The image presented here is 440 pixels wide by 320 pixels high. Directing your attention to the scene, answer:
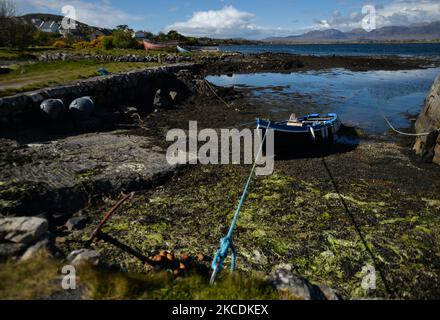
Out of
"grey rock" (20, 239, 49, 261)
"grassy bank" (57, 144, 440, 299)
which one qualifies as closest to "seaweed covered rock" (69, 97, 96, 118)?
"grassy bank" (57, 144, 440, 299)

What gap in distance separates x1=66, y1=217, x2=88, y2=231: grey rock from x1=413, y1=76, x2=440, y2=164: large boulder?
13.9 meters

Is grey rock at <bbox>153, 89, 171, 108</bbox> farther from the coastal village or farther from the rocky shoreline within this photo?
the rocky shoreline

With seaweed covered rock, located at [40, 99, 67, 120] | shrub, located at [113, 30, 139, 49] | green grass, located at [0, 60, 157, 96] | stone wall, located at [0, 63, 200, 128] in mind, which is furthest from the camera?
shrub, located at [113, 30, 139, 49]

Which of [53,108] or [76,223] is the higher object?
[53,108]

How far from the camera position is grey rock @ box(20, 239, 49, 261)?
537cm

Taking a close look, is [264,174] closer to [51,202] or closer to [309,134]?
[309,134]

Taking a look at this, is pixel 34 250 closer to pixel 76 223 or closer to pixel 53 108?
pixel 76 223

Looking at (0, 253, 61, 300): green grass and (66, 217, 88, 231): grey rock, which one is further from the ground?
(0, 253, 61, 300): green grass

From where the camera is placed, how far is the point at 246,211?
1023 cm

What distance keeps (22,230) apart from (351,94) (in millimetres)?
32825

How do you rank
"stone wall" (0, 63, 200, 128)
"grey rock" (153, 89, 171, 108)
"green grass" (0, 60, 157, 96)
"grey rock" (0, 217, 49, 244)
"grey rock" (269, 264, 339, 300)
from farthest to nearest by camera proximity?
"grey rock" (153, 89, 171, 108) < "green grass" (0, 60, 157, 96) < "stone wall" (0, 63, 200, 128) < "grey rock" (0, 217, 49, 244) < "grey rock" (269, 264, 339, 300)

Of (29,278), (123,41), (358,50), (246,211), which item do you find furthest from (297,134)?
(358,50)

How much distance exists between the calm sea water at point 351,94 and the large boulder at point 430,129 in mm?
2558

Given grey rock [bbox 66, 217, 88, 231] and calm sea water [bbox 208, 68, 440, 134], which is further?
calm sea water [bbox 208, 68, 440, 134]
